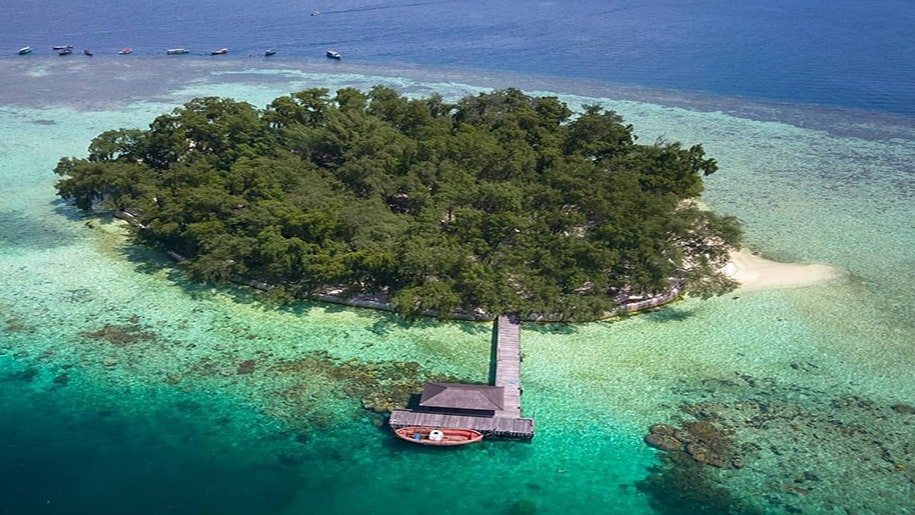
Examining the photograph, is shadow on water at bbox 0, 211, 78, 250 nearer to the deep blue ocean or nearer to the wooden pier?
the wooden pier

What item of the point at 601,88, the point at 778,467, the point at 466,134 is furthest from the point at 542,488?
the point at 601,88

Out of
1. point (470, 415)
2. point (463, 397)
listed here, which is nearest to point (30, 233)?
point (463, 397)

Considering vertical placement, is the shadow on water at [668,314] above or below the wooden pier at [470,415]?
above

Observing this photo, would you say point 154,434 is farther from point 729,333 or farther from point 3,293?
point 729,333

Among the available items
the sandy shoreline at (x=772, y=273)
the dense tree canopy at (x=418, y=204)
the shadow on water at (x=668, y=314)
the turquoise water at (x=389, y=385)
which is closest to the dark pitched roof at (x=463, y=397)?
the turquoise water at (x=389, y=385)

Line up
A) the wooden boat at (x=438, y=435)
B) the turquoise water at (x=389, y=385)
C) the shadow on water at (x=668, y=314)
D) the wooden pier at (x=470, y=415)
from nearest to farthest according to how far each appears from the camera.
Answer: the turquoise water at (x=389, y=385), the wooden boat at (x=438, y=435), the wooden pier at (x=470, y=415), the shadow on water at (x=668, y=314)

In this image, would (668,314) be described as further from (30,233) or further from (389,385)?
(30,233)

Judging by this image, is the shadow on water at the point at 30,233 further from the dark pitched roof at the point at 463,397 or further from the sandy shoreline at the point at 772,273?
the sandy shoreline at the point at 772,273

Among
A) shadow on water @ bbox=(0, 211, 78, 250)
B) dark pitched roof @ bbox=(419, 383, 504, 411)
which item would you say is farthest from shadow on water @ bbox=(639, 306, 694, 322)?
shadow on water @ bbox=(0, 211, 78, 250)
